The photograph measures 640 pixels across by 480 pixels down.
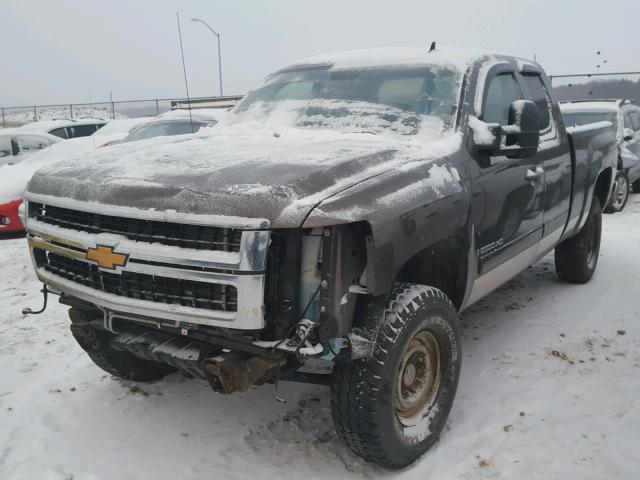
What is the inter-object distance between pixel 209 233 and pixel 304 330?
550 mm

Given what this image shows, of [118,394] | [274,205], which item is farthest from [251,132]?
[118,394]

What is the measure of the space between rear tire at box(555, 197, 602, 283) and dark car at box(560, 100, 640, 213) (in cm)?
411

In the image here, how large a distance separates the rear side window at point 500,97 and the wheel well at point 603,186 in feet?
6.50

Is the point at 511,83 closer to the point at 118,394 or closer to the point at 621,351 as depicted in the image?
the point at 621,351

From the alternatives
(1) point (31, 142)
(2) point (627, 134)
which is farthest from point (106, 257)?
(1) point (31, 142)

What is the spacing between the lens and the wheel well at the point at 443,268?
322cm

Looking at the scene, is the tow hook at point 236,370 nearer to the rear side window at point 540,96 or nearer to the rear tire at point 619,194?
the rear side window at point 540,96

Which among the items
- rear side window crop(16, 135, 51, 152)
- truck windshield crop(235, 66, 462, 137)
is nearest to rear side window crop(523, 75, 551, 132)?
truck windshield crop(235, 66, 462, 137)

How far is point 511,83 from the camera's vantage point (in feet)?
13.9

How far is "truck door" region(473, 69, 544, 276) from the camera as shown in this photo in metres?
3.50

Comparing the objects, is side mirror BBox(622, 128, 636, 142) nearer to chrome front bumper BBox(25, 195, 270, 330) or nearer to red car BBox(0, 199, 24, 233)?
red car BBox(0, 199, 24, 233)

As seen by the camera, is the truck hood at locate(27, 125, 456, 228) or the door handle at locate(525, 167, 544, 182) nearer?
the truck hood at locate(27, 125, 456, 228)

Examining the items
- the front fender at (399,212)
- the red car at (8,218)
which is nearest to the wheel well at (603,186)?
the front fender at (399,212)

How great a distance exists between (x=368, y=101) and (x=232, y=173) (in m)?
Answer: 1.44
